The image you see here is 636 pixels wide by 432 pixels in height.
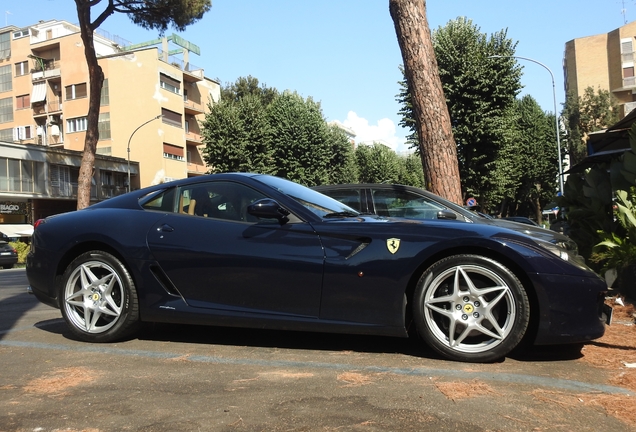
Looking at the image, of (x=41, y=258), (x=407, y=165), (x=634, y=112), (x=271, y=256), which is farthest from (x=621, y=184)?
(x=407, y=165)

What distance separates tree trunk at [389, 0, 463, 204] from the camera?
8688 mm

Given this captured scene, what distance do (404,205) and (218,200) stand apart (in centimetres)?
352

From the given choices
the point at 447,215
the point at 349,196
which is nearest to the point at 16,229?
the point at 349,196

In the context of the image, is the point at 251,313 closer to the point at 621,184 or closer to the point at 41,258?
the point at 41,258

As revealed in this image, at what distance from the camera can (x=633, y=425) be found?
2598mm

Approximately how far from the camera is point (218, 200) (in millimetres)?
4367

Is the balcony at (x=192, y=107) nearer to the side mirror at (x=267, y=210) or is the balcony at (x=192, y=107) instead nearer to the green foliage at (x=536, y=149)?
the green foliage at (x=536, y=149)

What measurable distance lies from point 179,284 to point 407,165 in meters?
69.4

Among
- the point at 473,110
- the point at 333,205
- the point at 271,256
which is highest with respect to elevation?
the point at 473,110

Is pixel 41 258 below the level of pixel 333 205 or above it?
below

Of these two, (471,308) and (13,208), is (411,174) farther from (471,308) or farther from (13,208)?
(471,308)

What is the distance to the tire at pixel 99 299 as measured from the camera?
4.35 m

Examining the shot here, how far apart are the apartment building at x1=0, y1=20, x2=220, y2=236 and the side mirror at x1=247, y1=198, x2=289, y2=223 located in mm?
45627

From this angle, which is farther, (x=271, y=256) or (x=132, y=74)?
(x=132, y=74)
